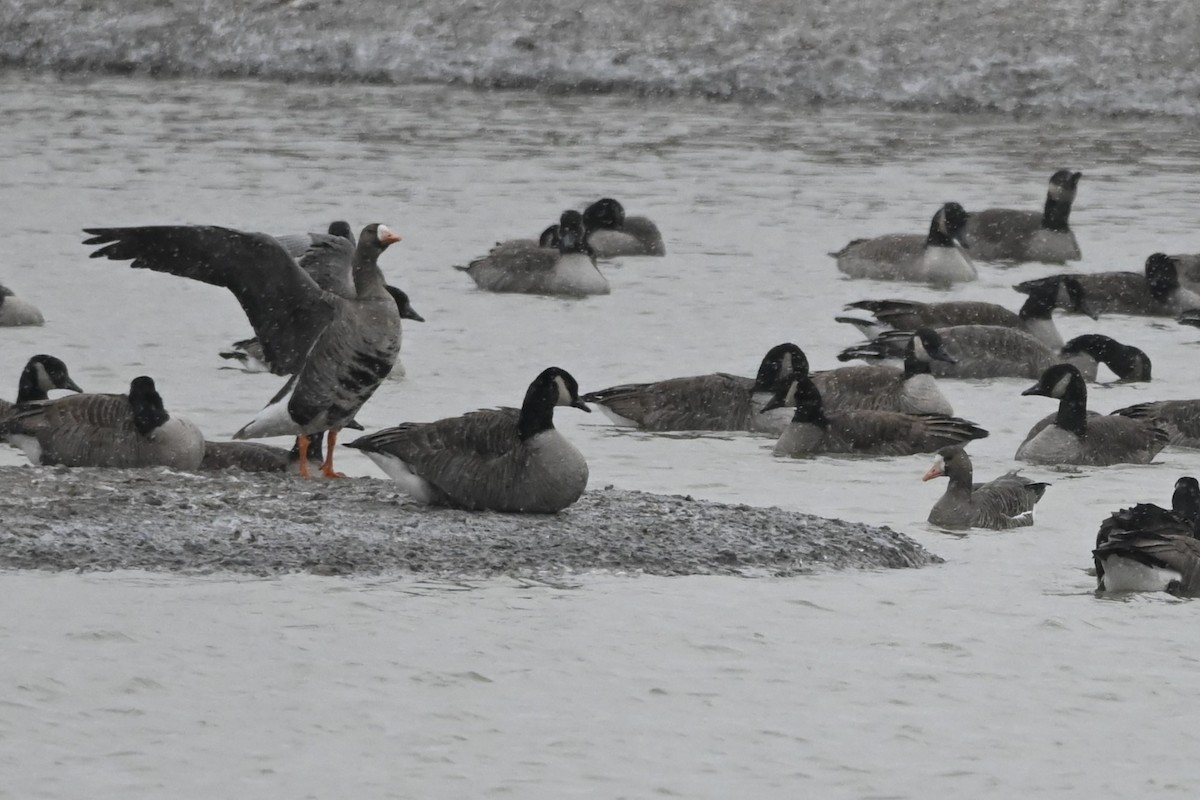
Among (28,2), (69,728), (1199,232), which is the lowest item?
(69,728)

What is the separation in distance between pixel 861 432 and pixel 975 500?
8.61 feet

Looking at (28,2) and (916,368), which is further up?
(28,2)

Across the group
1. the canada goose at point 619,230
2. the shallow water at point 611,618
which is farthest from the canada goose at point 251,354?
the canada goose at point 619,230

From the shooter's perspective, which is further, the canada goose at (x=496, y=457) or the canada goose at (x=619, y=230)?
the canada goose at (x=619, y=230)

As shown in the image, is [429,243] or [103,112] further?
[103,112]

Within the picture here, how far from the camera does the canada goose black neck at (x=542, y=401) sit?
10.5 meters

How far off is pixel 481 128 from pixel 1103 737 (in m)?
31.8

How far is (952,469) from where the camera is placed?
1178 cm

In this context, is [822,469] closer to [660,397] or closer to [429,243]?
[660,397]

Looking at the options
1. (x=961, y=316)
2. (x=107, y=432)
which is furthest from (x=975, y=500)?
(x=961, y=316)

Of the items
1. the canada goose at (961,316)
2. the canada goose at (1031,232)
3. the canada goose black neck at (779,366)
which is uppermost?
the canada goose at (1031,232)

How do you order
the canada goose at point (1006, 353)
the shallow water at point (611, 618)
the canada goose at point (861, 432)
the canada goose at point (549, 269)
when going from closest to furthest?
the shallow water at point (611, 618)
the canada goose at point (861, 432)
the canada goose at point (1006, 353)
the canada goose at point (549, 269)

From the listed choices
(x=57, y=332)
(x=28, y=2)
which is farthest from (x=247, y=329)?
(x=28, y=2)

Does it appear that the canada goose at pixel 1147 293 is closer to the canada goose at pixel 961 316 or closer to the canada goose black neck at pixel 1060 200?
the canada goose at pixel 961 316
